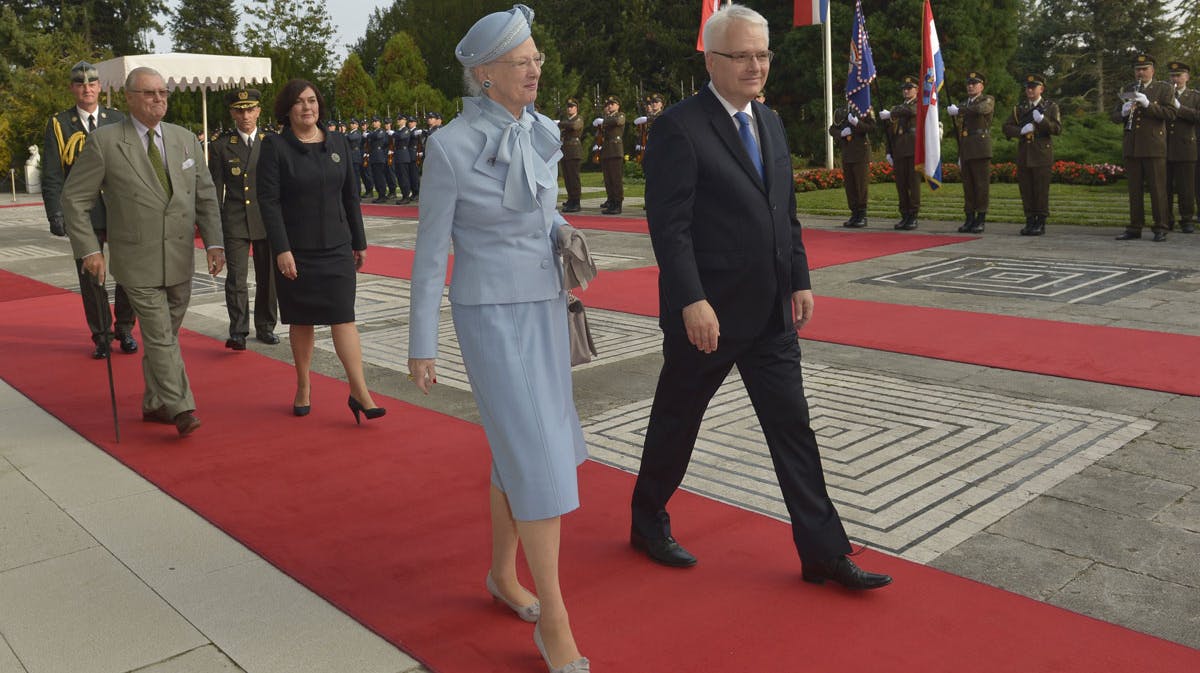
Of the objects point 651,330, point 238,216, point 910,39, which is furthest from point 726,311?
point 910,39

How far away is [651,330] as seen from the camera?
8.52m

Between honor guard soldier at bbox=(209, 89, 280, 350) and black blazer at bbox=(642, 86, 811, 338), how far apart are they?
5.39m

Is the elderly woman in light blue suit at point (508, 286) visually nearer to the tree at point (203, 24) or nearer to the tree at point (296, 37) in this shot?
the tree at point (296, 37)

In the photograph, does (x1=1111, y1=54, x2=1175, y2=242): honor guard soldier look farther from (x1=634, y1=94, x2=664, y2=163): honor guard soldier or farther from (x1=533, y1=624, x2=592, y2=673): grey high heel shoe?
(x1=533, y1=624, x2=592, y2=673): grey high heel shoe

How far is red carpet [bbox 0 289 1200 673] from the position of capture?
3.24 meters

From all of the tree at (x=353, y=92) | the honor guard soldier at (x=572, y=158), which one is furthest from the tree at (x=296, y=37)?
the honor guard soldier at (x=572, y=158)

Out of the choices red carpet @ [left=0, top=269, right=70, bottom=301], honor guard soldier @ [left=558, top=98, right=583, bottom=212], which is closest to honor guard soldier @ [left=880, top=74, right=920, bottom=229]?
honor guard soldier @ [left=558, top=98, right=583, bottom=212]

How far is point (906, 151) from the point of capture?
14609 mm

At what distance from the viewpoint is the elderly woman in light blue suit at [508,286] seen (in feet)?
10.3

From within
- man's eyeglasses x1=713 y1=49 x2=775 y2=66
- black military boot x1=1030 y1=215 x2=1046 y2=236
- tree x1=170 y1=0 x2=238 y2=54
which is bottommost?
black military boot x1=1030 y1=215 x2=1046 y2=236

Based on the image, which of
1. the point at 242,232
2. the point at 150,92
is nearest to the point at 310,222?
the point at 150,92

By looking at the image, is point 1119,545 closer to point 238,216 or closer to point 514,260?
point 514,260

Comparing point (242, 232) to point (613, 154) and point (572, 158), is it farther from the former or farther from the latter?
point (572, 158)

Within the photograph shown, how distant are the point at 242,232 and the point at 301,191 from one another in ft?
8.83
